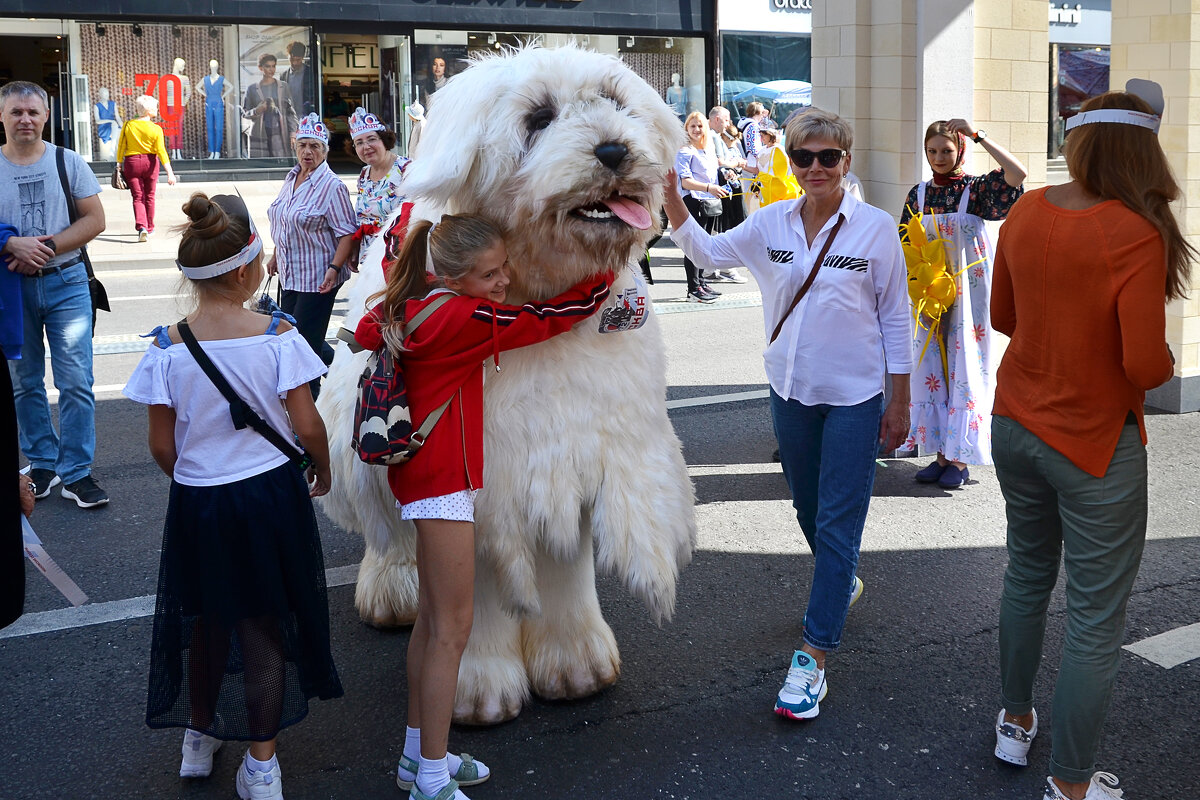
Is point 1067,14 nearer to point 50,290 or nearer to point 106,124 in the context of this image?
point 106,124

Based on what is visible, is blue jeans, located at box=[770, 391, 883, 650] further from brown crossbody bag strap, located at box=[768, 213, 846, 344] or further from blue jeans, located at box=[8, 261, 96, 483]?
blue jeans, located at box=[8, 261, 96, 483]

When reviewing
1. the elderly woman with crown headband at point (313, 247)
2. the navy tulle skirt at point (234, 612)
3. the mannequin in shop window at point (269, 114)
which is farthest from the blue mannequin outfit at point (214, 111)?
the navy tulle skirt at point (234, 612)

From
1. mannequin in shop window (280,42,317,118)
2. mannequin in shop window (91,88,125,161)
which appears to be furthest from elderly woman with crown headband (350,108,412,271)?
mannequin in shop window (91,88,125,161)

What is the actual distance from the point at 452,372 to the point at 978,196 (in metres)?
3.59

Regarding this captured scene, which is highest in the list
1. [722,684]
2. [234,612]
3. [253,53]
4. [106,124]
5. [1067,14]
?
[1067,14]

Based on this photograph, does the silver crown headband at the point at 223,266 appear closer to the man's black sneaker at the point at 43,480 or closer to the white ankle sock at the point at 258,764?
the white ankle sock at the point at 258,764

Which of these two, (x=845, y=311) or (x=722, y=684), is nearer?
(x=845, y=311)

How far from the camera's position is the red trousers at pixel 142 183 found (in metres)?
15.4

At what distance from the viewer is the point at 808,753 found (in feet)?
11.5

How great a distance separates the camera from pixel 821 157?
3695 millimetres

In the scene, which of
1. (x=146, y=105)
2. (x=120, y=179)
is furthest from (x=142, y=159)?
(x=120, y=179)

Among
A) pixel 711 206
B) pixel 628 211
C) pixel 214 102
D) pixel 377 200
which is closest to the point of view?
pixel 628 211

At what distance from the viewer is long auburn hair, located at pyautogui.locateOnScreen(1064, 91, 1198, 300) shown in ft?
9.75

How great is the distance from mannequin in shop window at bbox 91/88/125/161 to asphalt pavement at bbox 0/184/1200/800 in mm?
16831
